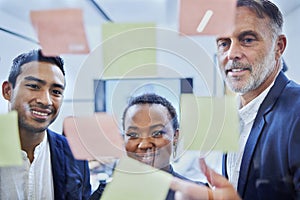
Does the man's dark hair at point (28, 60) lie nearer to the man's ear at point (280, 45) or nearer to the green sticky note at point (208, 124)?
the green sticky note at point (208, 124)

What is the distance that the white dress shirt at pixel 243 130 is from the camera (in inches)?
31.8

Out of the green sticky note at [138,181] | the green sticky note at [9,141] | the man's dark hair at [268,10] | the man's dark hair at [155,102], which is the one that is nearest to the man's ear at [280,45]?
the man's dark hair at [268,10]

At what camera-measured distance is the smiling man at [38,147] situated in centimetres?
85

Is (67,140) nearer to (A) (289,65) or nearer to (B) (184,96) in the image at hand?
(B) (184,96)

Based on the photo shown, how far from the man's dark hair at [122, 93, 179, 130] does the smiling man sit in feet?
0.64

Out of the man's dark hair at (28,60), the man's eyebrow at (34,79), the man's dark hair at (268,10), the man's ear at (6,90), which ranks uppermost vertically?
the man's dark hair at (268,10)

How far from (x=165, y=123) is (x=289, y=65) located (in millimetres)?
344

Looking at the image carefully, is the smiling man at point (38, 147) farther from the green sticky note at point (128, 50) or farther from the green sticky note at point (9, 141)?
the green sticky note at point (128, 50)

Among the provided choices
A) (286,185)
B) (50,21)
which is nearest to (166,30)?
(50,21)

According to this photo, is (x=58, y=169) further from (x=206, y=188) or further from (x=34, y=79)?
(x=206, y=188)

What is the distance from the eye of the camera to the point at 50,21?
86 cm

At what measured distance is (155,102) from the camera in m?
0.82

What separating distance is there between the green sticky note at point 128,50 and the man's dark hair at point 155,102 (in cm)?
6

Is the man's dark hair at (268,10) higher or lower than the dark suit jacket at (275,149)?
higher
